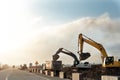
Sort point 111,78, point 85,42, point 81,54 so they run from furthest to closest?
point 85,42 → point 81,54 → point 111,78

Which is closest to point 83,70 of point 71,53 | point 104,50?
point 71,53

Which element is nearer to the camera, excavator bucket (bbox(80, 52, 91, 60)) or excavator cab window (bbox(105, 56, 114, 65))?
excavator cab window (bbox(105, 56, 114, 65))

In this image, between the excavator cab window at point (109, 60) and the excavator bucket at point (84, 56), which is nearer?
the excavator cab window at point (109, 60)

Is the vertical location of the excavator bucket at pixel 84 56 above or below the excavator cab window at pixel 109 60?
above

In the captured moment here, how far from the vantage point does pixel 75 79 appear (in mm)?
47094

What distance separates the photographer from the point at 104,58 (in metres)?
52.8

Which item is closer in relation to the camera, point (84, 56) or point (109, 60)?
point (109, 60)

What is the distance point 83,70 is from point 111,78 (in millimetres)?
34292

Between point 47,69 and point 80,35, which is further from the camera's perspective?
point 47,69

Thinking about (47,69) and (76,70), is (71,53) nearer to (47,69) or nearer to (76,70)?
(76,70)

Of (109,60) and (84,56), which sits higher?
(84,56)

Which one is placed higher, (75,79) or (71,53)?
(71,53)

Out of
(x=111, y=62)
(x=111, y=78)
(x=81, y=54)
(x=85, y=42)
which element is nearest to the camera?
(x=111, y=78)

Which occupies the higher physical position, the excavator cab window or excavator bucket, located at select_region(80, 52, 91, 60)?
excavator bucket, located at select_region(80, 52, 91, 60)
